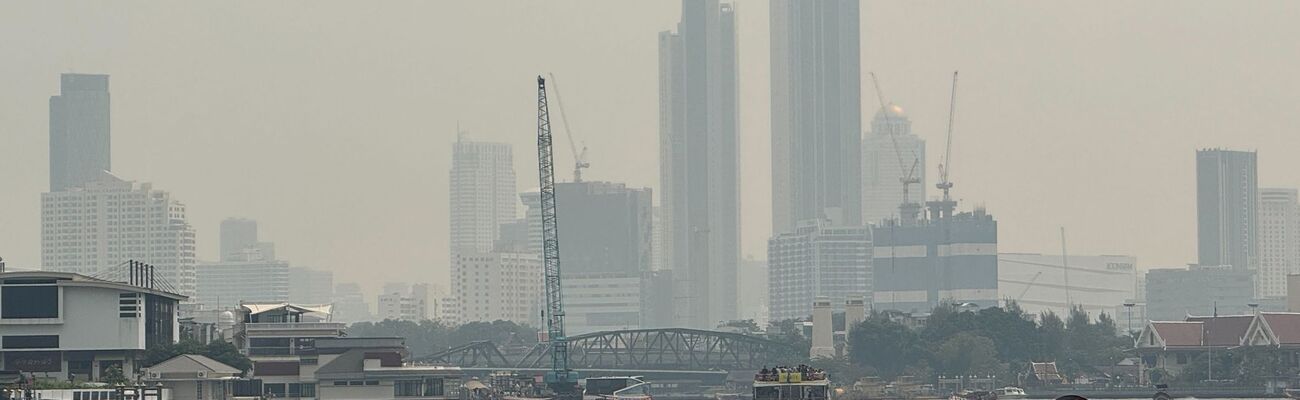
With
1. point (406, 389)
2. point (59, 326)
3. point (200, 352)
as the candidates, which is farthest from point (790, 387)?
point (200, 352)

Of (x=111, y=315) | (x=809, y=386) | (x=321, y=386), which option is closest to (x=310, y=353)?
(x=321, y=386)

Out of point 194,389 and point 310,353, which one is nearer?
point 194,389

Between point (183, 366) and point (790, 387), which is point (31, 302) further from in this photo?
point (790, 387)

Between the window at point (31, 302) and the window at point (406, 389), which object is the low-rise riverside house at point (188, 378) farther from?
the window at point (406, 389)

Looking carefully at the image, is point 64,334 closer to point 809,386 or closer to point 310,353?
point 310,353

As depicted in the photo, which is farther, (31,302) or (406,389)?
(406,389)

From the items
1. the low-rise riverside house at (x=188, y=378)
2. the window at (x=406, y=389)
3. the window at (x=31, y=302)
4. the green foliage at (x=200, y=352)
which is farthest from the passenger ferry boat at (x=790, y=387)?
the window at (x=31, y=302)

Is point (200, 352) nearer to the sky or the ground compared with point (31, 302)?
nearer to the ground

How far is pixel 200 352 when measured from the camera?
142 metres

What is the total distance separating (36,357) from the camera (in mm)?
128625

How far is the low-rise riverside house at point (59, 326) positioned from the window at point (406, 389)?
44.4 ft

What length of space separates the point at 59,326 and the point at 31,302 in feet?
5.75

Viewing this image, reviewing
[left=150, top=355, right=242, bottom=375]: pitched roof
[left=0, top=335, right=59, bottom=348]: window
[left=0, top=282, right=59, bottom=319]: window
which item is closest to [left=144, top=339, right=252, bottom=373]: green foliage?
[left=150, top=355, right=242, bottom=375]: pitched roof

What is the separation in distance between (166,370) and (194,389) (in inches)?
62.5
